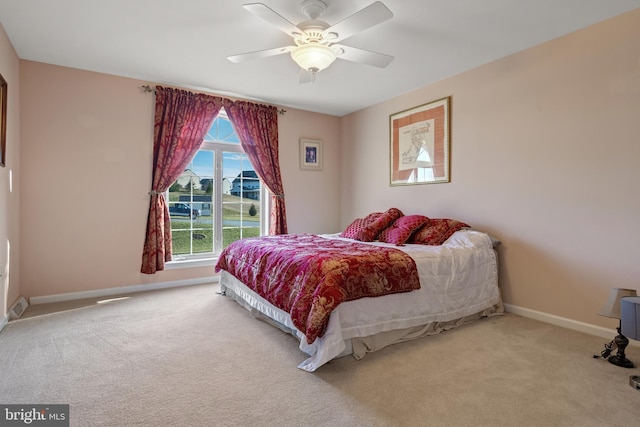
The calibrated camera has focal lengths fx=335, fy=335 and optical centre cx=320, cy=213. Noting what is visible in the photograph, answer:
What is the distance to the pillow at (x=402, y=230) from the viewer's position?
11.8ft

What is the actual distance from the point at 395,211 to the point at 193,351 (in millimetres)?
2694

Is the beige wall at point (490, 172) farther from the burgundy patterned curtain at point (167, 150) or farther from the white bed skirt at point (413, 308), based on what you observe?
the white bed skirt at point (413, 308)

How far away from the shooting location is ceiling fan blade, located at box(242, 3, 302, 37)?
2.07 metres

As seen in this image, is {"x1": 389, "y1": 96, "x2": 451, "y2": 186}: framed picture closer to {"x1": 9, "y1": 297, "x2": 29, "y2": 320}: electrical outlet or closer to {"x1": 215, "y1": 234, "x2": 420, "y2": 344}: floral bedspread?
{"x1": 215, "y1": 234, "x2": 420, "y2": 344}: floral bedspread

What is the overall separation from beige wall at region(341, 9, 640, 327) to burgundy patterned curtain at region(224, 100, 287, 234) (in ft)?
7.51

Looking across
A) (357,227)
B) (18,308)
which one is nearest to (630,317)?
(357,227)

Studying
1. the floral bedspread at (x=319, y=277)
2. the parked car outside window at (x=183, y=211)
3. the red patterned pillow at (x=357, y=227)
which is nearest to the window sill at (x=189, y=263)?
the parked car outside window at (x=183, y=211)

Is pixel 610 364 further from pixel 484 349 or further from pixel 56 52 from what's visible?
pixel 56 52

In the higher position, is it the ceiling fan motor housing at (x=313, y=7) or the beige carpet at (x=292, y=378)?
the ceiling fan motor housing at (x=313, y=7)

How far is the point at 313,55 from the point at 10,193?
3116 millimetres

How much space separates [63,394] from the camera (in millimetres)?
1886

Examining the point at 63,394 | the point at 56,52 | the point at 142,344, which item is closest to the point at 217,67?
the point at 56,52

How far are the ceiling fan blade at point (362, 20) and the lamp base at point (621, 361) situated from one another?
2.73 meters

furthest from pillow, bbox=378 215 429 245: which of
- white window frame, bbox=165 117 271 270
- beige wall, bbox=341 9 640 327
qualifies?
white window frame, bbox=165 117 271 270
